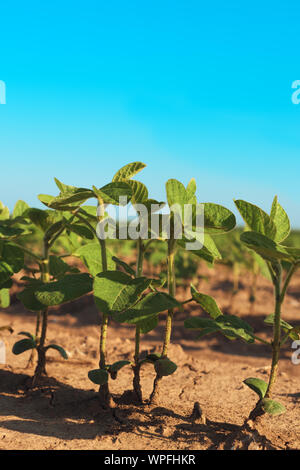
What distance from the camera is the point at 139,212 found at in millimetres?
2025

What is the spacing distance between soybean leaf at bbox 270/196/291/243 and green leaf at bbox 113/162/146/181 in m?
0.68

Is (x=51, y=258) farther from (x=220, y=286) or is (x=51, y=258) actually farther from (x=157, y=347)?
(x=220, y=286)

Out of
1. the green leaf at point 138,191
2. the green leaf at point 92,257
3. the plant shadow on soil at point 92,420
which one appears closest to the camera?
the green leaf at point 138,191

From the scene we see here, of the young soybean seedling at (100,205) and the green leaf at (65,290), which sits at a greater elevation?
the young soybean seedling at (100,205)

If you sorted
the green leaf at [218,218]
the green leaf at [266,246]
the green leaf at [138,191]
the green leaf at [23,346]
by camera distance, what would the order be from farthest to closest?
1. the green leaf at [23,346]
2. the green leaf at [138,191]
3. the green leaf at [218,218]
4. the green leaf at [266,246]

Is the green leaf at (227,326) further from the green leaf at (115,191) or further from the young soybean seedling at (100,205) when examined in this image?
the green leaf at (115,191)

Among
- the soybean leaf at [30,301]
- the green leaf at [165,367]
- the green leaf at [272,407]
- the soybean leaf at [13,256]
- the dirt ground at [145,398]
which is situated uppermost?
the soybean leaf at [13,256]

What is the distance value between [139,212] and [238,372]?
2.30m

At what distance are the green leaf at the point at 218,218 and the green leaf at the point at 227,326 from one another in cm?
43

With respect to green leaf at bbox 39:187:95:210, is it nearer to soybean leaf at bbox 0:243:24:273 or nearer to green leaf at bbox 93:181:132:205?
green leaf at bbox 93:181:132:205

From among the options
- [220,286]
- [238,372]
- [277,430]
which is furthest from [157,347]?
[220,286]

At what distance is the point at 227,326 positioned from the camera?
1859 millimetres

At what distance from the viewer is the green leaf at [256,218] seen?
1.85 m

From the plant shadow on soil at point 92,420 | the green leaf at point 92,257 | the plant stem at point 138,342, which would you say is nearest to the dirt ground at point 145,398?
the plant shadow on soil at point 92,420
